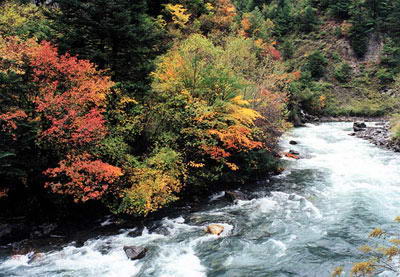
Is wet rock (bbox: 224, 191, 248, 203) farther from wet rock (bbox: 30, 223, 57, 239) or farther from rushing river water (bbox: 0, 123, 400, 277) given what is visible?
wet rock (bbox: 30, 223, 57, 239)

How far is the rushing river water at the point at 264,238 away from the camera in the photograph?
1047 centimetres

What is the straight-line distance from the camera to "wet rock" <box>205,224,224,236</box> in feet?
42.4

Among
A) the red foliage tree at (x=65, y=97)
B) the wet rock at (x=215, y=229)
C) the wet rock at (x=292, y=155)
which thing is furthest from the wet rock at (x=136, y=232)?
the wet rock at (x=292, y=155)

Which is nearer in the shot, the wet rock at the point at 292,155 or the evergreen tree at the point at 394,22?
the wet rock at the point at 292,155

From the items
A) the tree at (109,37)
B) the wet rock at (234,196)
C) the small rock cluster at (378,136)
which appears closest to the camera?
the tree at (109,37)

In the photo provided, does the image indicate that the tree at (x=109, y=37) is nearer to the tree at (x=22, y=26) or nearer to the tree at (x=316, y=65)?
the tree at (x=22, y=26)

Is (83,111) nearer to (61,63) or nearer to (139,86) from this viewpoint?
(61,63)

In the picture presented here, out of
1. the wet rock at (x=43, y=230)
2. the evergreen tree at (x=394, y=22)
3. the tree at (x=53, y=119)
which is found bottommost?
the wet rock at (x=43, y=230)

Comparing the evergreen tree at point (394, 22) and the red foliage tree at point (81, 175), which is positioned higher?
the evergreen tree at point (394, 22)

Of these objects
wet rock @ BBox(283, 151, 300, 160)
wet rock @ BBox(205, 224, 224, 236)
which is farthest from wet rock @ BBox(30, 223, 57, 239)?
wet rock @ BBox(283, 151, 300, 160)

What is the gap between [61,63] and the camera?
1339 cm

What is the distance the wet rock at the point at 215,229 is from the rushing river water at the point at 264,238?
0.24 metres

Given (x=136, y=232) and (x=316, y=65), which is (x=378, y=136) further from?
(x=316, y=65)

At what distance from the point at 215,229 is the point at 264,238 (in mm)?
2138
